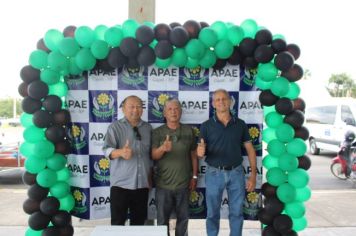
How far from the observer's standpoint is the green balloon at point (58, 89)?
373 cm

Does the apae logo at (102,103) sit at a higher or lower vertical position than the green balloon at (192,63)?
lower

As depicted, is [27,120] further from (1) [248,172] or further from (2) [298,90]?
(2) [298,90]

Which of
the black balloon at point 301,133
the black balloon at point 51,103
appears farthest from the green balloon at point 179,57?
the black balloon at point 301,133

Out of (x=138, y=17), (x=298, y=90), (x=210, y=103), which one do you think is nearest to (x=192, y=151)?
(x=210, y=103)

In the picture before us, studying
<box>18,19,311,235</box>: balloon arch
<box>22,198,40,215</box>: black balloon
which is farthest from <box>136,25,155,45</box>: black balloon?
<box>22,198,40,215</box>: black balloon

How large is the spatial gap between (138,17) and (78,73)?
93 centimetres

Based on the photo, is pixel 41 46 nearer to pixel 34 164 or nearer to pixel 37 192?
pixel 34 164

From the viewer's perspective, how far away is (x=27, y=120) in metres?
3.68

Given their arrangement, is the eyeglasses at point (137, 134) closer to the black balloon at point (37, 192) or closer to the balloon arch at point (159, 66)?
the balloon arch at point (159, 66)

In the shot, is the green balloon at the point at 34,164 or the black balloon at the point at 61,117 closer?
the green balloon at the point at 34,164

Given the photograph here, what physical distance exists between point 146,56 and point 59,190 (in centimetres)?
159

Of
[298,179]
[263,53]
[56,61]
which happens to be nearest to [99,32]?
[56,61]

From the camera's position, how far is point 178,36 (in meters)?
3.46

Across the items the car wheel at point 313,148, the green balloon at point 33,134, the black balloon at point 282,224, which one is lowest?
the car wheel at point 313,148
